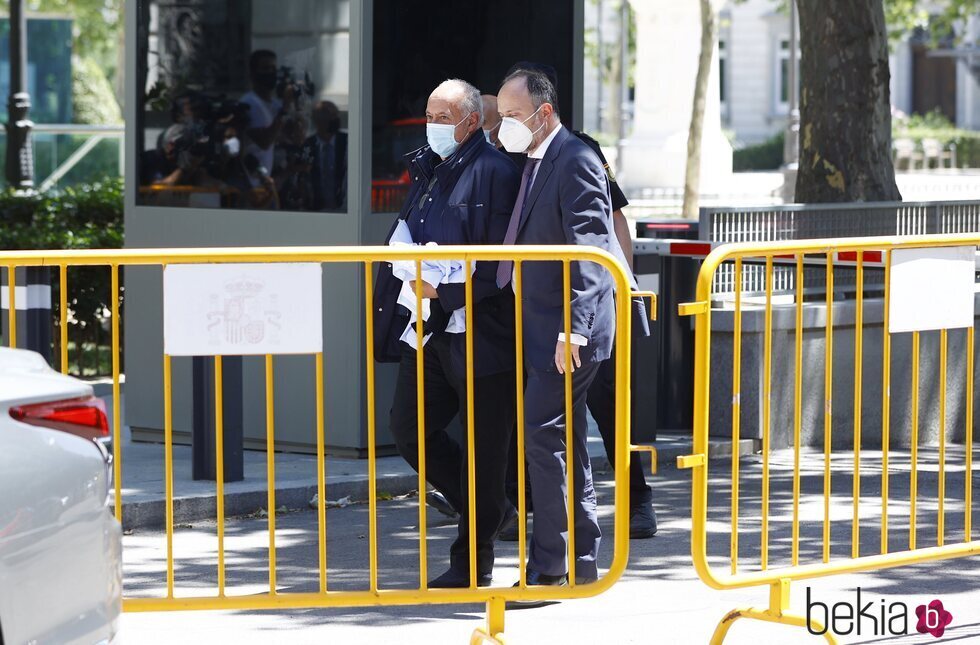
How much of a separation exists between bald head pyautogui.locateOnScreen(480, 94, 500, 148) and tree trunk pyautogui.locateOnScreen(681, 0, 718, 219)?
19.5m

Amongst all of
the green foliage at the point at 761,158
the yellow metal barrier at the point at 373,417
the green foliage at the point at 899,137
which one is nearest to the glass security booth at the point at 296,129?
the yellow metal barrier at the point at 373,417

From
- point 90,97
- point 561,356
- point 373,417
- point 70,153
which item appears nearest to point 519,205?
point 561,356

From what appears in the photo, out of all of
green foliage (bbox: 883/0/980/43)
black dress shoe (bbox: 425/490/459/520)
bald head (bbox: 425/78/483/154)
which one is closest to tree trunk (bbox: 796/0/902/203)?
black dress shoe (bbox: 425/490/459/520)

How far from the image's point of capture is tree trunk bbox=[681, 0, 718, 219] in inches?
1062

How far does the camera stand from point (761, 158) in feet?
153

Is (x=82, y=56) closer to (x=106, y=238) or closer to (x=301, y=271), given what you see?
(x=106, y=238)

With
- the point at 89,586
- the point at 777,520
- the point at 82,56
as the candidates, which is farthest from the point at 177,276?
the point at 82,56

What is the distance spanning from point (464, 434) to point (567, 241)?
3.12ft

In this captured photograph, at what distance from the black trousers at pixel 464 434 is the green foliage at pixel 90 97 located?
33999 mm

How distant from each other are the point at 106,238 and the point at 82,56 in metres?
37.2

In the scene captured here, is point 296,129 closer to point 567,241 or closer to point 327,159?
point 327,159

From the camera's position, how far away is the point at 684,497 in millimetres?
8375

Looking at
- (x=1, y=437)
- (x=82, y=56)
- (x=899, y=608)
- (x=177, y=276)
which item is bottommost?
(x=899, y=608)

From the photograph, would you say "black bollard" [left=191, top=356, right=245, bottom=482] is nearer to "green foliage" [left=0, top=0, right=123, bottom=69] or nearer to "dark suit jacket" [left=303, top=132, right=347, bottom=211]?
"dark suit jacket" [left=303, top=132, right=347, bottom=211]
